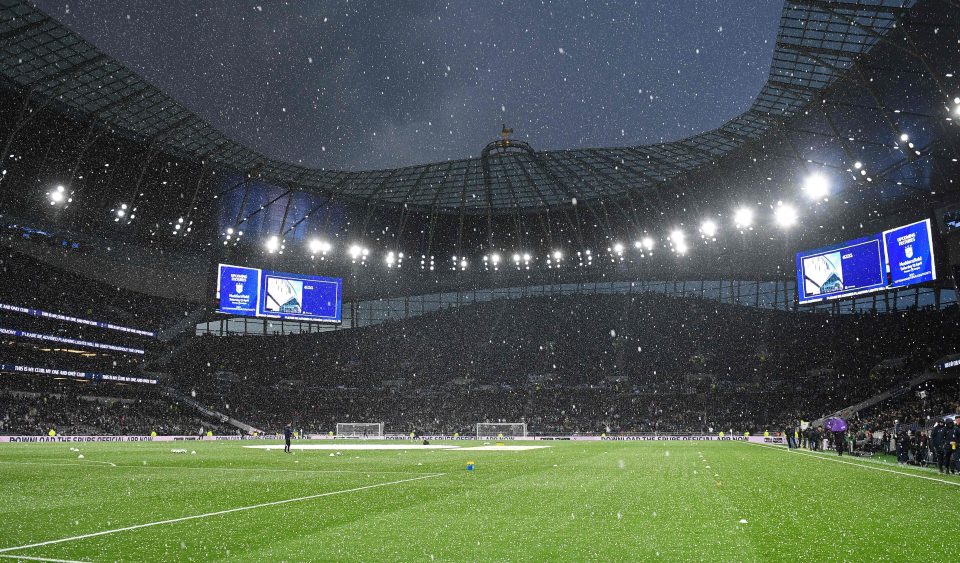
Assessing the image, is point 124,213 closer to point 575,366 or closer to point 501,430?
point 501,430

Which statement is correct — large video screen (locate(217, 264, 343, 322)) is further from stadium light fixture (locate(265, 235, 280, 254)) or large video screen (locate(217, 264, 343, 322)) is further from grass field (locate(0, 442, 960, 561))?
grass field (locate(0, 442, 960, 561))

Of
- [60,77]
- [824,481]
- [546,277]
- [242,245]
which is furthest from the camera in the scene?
[546,277]

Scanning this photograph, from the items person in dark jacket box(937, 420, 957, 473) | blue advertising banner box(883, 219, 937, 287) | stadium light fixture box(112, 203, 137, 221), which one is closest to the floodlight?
Answer: stadium light fixture box(112, 203, 137, 221)

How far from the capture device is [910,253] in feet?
130

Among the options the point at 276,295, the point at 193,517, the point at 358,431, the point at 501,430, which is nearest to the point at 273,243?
the point at 276,295

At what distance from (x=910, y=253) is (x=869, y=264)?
2.95 meters

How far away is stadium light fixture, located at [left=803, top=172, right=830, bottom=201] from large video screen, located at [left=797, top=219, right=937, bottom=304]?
443cm

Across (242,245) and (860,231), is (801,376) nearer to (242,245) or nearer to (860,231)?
(860,231)

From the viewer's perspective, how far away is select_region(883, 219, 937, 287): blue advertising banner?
38312mm

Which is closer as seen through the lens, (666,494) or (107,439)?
(666,494)

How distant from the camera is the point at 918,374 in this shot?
4838 cm

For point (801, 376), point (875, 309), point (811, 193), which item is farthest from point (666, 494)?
point (875, 309)

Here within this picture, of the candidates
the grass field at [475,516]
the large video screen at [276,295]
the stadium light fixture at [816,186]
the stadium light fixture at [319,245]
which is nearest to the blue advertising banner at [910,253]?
the stadium light fixture at [816,186]

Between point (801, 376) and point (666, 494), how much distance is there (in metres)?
55.0
